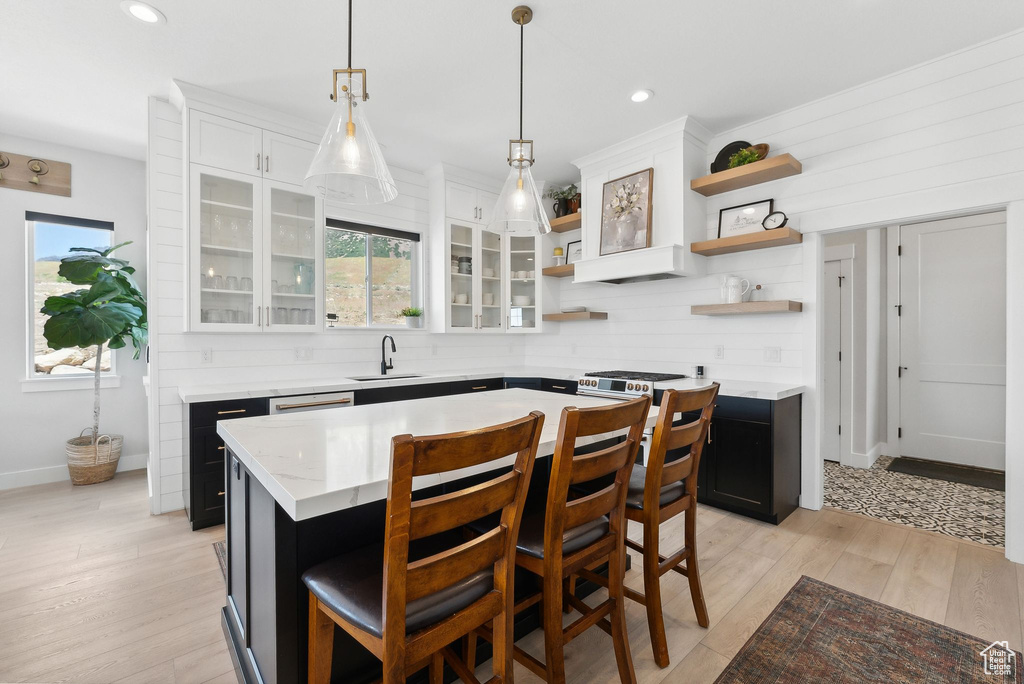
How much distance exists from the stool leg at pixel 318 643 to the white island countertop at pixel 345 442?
1.18 ft

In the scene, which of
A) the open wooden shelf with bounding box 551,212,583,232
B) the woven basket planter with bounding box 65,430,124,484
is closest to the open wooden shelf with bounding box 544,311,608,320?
the open wooden shelf with bounding box 551,212,583,232

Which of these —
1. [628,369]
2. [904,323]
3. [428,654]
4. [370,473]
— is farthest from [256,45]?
[904,323]

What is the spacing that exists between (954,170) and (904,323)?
2392 mm

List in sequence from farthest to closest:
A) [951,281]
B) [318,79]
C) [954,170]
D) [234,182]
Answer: [951,281], [234,182], [318,79], [954,170]

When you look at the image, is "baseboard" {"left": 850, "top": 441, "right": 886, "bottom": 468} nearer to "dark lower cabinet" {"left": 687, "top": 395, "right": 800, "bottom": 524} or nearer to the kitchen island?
"dark lower cabinet" {"left": 687, "top": 395, "right": 800, "bottom": 524}

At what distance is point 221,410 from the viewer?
118 inches

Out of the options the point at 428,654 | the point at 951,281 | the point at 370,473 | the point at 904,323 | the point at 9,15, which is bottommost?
the point at 428,654

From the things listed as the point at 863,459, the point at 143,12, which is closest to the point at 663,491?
the point at 143,12

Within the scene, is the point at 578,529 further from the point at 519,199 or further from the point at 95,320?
the point at 95,320

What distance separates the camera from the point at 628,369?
446 centimetres

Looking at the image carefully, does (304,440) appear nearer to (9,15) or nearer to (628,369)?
(9,15)

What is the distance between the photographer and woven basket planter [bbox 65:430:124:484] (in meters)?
3.83

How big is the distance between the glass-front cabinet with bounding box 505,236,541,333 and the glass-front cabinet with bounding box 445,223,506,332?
110 mm

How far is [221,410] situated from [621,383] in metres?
2.74
